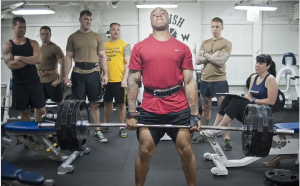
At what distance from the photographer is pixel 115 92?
12.5 ft

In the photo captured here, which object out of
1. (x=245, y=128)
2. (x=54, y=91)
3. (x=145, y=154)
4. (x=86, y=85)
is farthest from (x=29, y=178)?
(x=54, y=91)

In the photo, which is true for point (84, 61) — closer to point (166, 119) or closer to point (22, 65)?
point (22, 65)

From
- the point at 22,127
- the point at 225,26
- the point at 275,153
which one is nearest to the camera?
the point at 22,127

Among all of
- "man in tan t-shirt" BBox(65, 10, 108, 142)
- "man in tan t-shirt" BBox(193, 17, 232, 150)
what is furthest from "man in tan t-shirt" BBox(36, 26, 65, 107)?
"man in tan t-shirt" BBox(193, 17, 232, 150)

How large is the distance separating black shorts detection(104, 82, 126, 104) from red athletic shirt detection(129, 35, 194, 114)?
1730mm

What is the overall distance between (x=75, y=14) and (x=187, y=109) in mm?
4822

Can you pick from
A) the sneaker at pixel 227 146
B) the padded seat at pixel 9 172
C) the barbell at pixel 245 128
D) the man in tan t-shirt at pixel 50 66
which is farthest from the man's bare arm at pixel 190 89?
the man in tan t-shirt at pixel 50 66

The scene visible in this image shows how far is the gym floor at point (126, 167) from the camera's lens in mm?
2523

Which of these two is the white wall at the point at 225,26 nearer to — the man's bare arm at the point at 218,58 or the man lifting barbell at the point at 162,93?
Answer: the man's bare arm at the point at 218,58

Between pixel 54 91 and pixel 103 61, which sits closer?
pixel 103 61

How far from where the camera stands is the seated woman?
2910 mm

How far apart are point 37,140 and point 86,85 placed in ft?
2.61

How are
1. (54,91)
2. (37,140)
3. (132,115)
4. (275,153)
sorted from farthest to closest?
1. (54,91)
2. (37,140)
3. (275,153)
4. (132,115)

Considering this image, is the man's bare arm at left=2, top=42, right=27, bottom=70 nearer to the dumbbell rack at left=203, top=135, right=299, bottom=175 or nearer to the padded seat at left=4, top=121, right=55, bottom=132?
the padded seat at left=4, top=121, right=55, bottom=132
